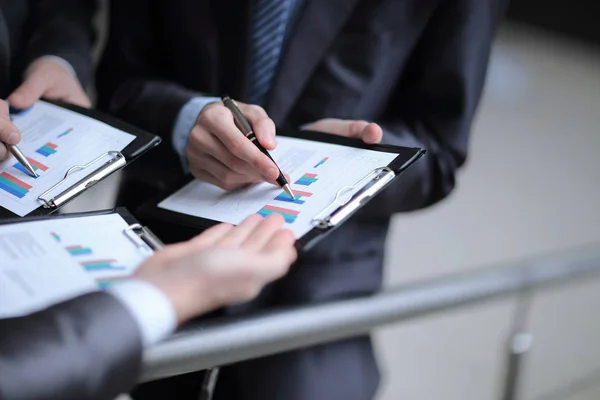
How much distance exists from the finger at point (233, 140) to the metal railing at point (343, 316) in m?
0.14

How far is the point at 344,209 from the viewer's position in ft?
2.02

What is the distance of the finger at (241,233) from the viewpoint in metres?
0.53

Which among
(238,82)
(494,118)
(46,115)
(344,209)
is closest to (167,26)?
(238,82)

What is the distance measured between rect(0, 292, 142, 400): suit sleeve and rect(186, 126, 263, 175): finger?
26 centimetres

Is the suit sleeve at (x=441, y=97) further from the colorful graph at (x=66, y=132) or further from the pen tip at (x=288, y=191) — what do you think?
the colorful graph at (x=66, y=132)

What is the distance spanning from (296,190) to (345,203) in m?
0.07

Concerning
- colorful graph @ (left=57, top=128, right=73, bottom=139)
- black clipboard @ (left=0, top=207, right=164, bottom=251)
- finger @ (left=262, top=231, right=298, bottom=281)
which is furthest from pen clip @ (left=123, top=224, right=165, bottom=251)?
colorful graph @ (left=57, top=128, right=73, bottom=139)

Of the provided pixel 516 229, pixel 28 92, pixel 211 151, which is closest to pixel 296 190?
pixel 211 151

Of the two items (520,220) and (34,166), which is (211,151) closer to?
(34,166)

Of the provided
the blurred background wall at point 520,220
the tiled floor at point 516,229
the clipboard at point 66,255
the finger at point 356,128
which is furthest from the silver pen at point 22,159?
the tiled floor at point 516,229

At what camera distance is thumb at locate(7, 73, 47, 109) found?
81cm

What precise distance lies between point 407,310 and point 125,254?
13.1 inches

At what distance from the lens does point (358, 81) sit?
908 millimetres

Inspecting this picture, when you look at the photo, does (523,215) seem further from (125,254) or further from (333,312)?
(125,254)
